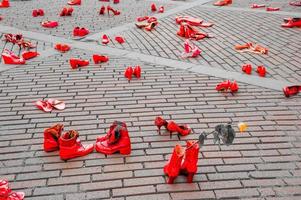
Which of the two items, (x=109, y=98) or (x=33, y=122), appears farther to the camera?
(x=109, y=98)

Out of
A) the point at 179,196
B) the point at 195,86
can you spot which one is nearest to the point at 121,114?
the point at 195,86

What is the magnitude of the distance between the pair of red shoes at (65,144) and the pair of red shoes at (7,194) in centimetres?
65

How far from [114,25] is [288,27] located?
4.11 m

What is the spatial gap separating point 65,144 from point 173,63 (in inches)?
128

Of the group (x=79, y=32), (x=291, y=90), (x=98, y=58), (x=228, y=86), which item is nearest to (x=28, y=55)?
(x=98, y=58)

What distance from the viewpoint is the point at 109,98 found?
214 inches

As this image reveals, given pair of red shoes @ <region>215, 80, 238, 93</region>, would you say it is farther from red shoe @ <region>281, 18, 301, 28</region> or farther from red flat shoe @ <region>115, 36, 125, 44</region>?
red shoe @ <region>281, 18, 301, 28</region>

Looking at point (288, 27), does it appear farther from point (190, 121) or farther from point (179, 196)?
point (179, 196)

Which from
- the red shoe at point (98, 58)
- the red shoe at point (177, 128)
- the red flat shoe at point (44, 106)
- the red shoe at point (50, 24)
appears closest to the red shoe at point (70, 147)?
the red shoe at point (177, 128)

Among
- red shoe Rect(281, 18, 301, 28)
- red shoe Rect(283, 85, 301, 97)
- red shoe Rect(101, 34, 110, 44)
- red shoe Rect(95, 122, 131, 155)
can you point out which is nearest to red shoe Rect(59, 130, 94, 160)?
red shoe Rect(95, 122, 131, 155)

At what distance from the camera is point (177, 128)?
4406mm

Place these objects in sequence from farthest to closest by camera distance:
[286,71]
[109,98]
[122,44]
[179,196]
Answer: [122,44], [286,71], [109,98], [179,196]

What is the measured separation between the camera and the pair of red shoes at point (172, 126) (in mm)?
4371

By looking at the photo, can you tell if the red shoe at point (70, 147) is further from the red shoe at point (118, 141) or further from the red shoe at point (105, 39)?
the red shoe at point (105, 39)
